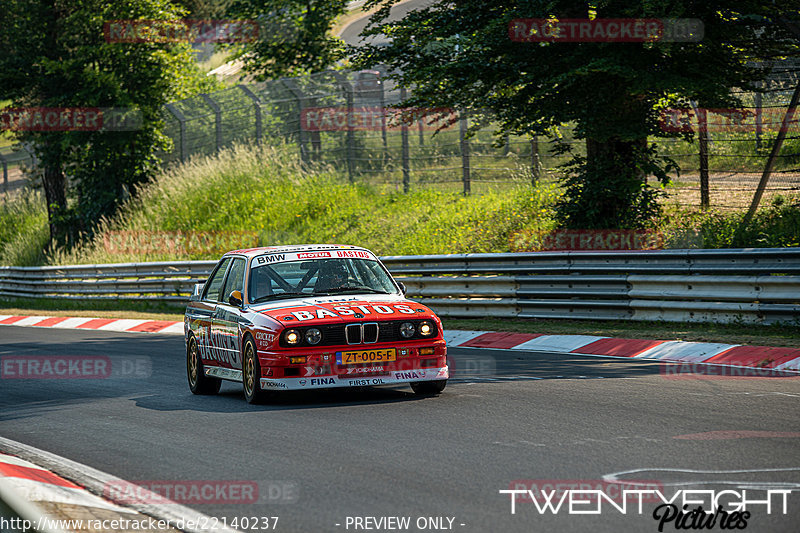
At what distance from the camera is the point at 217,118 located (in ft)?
105

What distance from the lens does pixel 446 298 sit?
1844cm

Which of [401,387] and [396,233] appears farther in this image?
[396,233]

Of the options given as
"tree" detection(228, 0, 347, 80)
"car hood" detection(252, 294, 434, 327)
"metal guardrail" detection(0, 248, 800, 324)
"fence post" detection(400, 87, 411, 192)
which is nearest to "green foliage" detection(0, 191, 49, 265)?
"tree" detection(228, 0, 347, 80)

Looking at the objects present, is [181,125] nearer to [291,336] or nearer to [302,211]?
[302,211]

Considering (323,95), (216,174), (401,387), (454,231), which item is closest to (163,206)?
(216,174)

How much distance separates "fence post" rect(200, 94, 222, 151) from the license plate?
927 inches

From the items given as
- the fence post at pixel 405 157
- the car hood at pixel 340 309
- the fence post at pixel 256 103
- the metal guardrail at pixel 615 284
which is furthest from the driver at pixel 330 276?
the fence post at pixel 256 103

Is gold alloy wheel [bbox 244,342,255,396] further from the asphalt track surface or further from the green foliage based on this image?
the green foliage

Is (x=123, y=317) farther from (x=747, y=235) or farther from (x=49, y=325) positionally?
(x=747, y=235)

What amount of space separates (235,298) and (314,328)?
135cm

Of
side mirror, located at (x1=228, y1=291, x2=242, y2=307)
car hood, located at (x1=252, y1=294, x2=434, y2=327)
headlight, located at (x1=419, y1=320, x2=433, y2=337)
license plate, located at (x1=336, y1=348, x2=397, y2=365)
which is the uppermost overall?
side mirror, located at (x1=228, y1=291, x2=242, y2=307)

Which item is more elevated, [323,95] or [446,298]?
[323,95]

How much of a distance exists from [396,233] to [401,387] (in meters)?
13.8

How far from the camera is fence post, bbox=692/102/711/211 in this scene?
57.7ft
